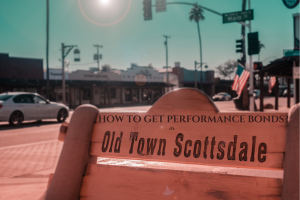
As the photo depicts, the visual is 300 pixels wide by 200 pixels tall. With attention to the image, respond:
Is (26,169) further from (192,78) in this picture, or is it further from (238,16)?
(192,78)

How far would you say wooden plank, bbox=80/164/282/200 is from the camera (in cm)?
167

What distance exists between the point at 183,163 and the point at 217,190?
0.29 m

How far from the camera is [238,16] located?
47.1ft

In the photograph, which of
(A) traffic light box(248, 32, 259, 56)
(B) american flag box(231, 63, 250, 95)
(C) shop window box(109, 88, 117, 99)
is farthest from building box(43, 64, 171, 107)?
(A) traffic light box(248, 32, 259, 56)

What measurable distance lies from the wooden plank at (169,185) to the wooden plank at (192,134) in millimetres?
109

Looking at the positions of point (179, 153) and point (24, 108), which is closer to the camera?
point (179, 153)

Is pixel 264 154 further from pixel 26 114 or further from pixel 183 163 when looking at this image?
pixel 26 114

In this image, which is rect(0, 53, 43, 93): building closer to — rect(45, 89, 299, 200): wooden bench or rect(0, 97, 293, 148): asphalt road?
rect(0, 97, 293, 148): asphalt road

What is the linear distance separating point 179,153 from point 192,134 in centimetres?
16

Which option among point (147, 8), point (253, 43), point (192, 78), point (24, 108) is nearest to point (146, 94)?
point (192, 78)

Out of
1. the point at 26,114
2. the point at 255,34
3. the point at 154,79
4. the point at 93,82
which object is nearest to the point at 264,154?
the point at 255,34

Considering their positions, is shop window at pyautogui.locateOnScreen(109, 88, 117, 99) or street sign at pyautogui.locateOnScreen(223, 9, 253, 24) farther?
shop window at pyautogui.locateOnScreen(109, 88, 117, 99)

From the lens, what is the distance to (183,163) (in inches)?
75.9

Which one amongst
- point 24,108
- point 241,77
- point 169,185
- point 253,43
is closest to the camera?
point 169,185
